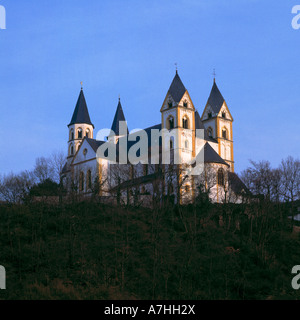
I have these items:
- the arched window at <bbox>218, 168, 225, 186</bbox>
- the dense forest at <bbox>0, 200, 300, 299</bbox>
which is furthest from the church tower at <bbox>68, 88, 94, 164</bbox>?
the dense forest at <bbox>0, 200, 300, 299</bbox>

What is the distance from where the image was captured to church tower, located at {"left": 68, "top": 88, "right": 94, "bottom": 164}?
85.1 m

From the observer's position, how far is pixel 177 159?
6438cm

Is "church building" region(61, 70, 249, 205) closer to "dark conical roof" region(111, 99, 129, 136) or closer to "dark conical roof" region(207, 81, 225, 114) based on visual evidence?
"dark conical roof" region(207, 81, 225, 114)

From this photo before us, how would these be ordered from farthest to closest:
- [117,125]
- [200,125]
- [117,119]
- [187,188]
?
[117,119] → [117,125] → [200,125] → [187,188]

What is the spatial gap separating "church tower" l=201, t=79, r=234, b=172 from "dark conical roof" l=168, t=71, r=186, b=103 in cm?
956

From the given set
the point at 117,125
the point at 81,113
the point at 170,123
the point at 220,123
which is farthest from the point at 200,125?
the point at 81,113

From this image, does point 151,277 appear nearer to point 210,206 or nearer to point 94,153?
point 210,206

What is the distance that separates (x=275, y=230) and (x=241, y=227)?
2.94 metres

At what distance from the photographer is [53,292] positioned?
98.4 feet

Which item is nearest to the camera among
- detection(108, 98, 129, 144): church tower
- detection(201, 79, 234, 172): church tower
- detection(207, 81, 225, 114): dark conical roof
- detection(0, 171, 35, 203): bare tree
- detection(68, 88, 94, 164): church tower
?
detection(0, 171, 35, 203): bare tree

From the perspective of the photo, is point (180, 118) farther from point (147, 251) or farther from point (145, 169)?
point (147, 251)

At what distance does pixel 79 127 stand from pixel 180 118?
2283 centimetres

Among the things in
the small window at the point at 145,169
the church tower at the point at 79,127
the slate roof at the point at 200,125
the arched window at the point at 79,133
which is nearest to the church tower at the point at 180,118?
the small window at the point at 145,169

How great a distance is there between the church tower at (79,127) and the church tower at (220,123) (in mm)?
18078
